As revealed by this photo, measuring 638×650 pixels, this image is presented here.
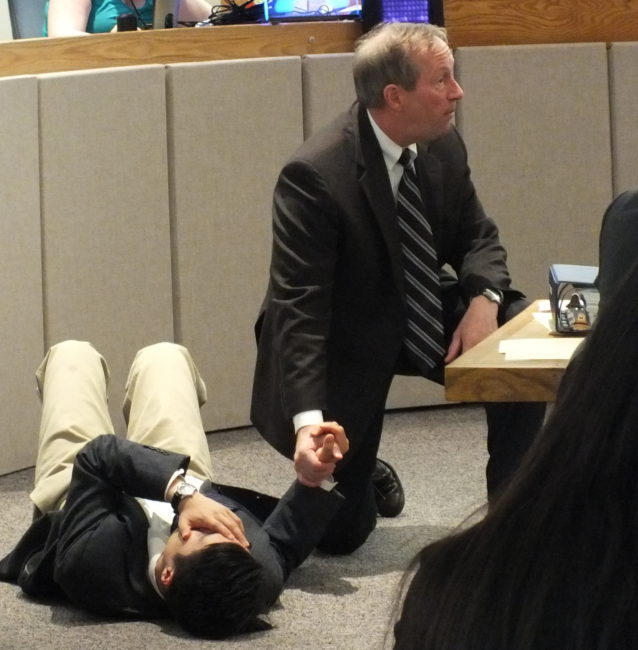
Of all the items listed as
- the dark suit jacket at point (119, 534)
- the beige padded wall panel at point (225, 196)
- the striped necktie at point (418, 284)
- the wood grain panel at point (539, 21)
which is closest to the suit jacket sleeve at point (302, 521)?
the dark suit jacket at point (119, 534)

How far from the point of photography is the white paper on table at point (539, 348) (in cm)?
220

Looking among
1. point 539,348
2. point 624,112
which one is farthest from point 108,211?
point 539,348

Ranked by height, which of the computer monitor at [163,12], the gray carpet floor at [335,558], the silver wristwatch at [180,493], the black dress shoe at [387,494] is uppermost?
the computer monitor at [163,12]

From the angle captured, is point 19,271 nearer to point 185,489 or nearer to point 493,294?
point 185,489

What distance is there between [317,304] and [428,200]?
41cm

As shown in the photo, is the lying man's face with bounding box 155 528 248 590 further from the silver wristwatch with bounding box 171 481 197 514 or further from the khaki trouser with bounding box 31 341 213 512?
the khaki trouser with bounding box 31 341 213 512

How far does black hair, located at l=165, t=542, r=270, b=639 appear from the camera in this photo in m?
2.38

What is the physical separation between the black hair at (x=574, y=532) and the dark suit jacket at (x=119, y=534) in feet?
5.71

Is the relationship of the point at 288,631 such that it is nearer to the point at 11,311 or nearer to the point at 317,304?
the point at 317,304

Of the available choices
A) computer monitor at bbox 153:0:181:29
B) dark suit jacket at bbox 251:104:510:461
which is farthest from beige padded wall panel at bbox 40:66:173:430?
dark suit jacket at bbox 251:104:510:461

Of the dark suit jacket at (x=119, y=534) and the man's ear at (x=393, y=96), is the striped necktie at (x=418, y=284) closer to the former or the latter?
the man's ear at (x=393, y=96)

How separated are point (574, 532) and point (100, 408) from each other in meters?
2.40

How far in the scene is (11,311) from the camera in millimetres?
3549

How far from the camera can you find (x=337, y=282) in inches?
113
